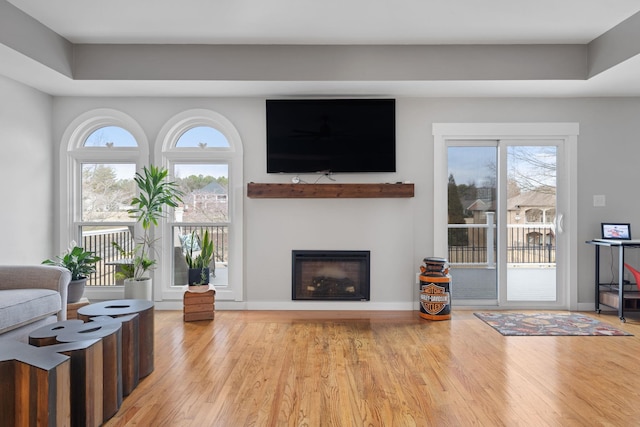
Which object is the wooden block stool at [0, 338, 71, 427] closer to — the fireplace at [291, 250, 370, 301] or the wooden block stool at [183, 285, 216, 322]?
the wooden block stool at [183, 285, 216, 322]

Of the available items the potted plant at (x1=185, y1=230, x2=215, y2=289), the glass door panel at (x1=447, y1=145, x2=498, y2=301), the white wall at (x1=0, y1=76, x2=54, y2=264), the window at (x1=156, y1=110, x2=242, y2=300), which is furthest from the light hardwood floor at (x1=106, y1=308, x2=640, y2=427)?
the white wall at (x1=0, y1=76, x2=54, y2=264)

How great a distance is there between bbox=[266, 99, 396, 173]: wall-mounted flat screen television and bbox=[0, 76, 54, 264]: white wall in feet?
7.81

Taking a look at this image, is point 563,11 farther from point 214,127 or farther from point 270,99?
point 214,127

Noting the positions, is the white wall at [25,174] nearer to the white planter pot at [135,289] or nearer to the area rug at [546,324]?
the white planter pot at [135,289]

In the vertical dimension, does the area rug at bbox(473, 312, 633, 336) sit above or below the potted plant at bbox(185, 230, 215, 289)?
below

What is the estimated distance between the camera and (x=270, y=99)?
4.20 metres

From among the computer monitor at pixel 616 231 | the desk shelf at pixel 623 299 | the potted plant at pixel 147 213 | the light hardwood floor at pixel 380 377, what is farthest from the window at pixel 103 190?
the desk shelf at pixel 623 299

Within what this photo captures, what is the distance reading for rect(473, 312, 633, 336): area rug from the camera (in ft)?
11.3

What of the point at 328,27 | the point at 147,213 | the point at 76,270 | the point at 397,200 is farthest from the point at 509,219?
the point at 76,270

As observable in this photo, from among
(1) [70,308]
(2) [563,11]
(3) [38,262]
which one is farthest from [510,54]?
(3) [38,262]

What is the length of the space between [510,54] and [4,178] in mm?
4896

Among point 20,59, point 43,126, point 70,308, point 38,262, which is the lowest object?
point 70,308

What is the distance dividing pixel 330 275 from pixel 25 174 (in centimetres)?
329

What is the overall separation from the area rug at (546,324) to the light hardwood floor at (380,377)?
0.14 m
